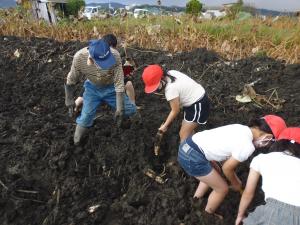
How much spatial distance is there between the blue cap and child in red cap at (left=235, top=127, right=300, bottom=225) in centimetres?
172

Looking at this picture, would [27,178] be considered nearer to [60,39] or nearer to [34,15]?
[60,39]

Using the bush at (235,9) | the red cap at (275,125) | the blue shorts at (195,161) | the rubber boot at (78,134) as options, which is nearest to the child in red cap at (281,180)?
the red cap at (275,125)

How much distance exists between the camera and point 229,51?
262 inches

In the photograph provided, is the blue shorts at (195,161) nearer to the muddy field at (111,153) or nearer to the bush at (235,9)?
the muddy field at (111,153)

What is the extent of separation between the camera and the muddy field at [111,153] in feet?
10.8

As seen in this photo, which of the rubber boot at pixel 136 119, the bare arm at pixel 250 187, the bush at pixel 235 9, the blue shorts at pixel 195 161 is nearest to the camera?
the bare arm at pixel 250 187

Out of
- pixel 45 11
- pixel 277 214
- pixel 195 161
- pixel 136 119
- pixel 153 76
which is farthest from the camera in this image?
pixel 45 11

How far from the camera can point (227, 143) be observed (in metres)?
2.79

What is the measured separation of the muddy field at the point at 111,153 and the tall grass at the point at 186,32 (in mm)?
→ 714

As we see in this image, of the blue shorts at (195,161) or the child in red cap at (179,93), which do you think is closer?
the blue shorts at (195,161)

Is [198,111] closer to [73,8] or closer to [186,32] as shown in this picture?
[186,32]

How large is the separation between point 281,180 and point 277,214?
0.20 metres

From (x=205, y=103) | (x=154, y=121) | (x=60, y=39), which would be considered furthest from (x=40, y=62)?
(x=205, y=103)

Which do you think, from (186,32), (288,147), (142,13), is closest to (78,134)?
(288,147)
